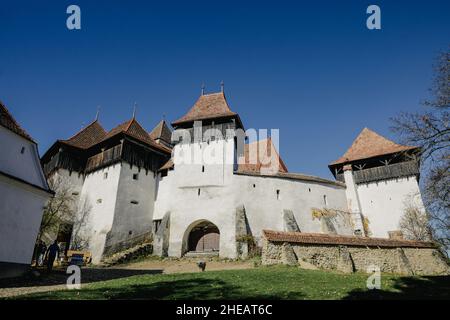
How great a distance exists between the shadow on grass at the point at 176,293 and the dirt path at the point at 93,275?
6.35 ft

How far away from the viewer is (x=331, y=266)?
594 inches

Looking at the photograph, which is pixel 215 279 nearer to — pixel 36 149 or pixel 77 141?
A: pixel 36 149

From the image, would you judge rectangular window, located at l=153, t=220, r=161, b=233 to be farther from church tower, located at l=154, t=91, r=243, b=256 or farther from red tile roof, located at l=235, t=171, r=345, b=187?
red tile roof, located at l=235, t=171, r=345, b=187

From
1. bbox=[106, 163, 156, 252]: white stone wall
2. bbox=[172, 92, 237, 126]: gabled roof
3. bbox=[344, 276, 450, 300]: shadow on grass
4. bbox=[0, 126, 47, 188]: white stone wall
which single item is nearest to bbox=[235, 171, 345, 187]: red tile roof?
bbox=[172, 92, 237, 126]: gabled roof

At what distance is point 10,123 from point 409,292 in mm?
16651

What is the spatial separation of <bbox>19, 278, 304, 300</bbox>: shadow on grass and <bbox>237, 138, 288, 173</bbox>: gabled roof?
18.1 meters

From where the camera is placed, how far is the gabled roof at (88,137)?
27683 mm

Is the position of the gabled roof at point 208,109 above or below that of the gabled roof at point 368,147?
above

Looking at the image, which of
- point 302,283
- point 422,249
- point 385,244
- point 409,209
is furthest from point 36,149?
point 409,209

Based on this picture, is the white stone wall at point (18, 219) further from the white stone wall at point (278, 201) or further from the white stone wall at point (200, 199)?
the white stone wall at point (278, 201)

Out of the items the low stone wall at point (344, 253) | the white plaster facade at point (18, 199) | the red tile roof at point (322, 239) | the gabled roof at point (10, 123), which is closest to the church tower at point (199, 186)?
the red tile roof at point (322, 239)

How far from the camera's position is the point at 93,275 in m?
14.3

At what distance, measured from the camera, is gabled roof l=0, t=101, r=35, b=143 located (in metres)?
13.4

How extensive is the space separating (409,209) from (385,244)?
29.4 feet
